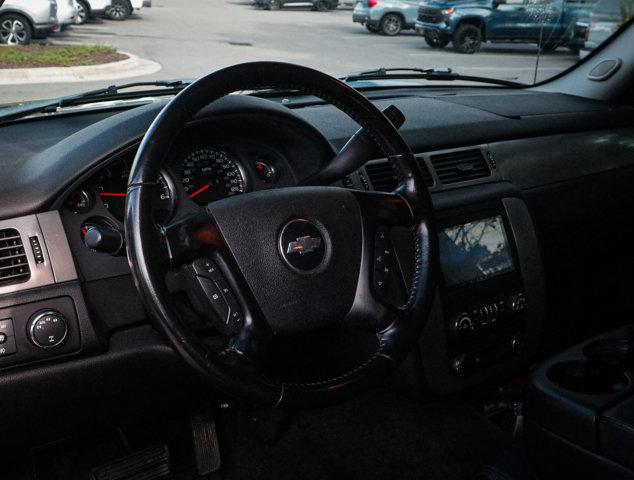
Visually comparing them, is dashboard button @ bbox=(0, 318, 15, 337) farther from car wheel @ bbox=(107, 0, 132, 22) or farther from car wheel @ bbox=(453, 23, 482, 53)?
car wheel @ bbox=(453, 23, 482, 53)

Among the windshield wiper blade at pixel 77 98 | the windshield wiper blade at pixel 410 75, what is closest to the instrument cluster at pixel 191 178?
the windshield wiper blade at pixel 77 98

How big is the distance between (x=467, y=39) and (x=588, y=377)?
76.9 inches

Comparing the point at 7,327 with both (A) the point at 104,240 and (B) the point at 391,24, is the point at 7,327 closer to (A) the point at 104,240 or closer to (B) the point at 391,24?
(A) the point at 104,240

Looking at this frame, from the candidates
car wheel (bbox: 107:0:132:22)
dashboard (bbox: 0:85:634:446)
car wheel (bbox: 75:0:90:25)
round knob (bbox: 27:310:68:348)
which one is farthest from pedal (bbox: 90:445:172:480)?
car wheel (bbox: 107:0:132:22)

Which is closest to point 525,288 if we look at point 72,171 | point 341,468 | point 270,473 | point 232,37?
point 341,468

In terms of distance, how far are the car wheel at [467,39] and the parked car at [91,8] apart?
1539 millimetres

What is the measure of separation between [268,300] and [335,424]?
142 cm

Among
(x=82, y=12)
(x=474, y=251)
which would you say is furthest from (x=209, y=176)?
(x=82, y=12)

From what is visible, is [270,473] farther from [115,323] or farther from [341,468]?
[115,323]

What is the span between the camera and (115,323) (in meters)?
1.94

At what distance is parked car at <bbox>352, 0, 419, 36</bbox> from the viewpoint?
3.44 meters

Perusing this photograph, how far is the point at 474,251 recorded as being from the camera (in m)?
2.39

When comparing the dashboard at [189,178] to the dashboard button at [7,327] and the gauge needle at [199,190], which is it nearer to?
the gauge needle at [199,190]

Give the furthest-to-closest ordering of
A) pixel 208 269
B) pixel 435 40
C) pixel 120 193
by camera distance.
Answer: pixel 435 40
pixel 120 193
pixel 208 269
